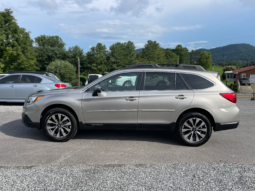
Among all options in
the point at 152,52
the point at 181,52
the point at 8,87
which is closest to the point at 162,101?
the point at 8,87

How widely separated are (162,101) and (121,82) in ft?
3.32

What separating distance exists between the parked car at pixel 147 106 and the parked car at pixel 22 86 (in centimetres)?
541

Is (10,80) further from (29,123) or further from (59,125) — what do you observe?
(59,125)

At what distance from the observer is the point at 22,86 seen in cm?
1038

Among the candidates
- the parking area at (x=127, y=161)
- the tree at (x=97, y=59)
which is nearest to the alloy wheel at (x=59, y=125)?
the parking area at (x=127, y=161)

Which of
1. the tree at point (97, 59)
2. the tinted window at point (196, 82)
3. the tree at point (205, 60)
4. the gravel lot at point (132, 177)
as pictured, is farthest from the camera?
the tree at point (205, 60)

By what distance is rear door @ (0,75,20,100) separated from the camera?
1040cm

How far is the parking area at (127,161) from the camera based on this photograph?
10.9 ft

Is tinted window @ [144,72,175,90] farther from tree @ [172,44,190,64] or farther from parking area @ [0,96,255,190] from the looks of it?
tree @ [172,44,190,64]

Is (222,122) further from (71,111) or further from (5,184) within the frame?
(5,184)

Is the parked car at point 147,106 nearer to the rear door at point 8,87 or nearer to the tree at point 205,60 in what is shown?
the rear door at point 8,87

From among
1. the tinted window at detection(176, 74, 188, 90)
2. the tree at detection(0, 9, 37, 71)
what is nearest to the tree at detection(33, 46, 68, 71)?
the tree at detection(0, 9, 37, 71)

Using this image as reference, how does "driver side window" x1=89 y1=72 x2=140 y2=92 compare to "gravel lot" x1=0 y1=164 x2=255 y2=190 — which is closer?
"gravel lot" x1=0 y1=164 x2=255 y2=190

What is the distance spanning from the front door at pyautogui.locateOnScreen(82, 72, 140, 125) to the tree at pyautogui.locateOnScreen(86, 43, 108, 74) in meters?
75.0
